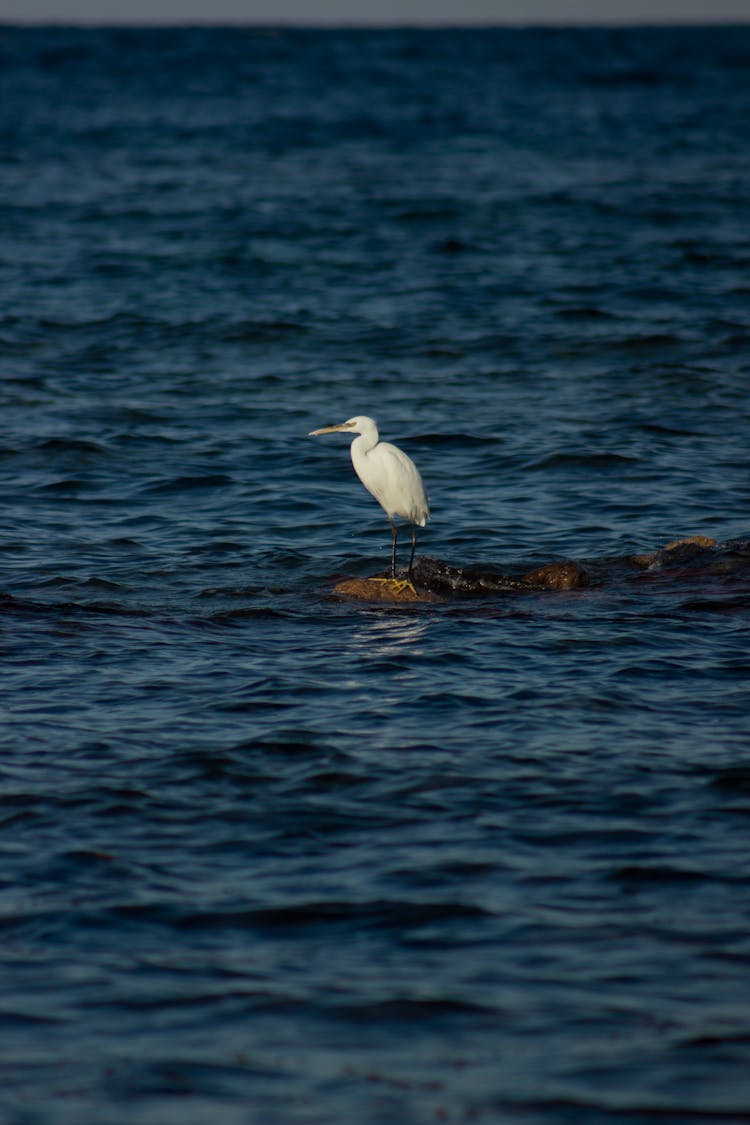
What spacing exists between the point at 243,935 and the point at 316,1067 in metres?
0.76

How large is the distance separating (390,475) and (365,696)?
2.67 meters

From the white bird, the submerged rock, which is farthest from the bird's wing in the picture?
the submerged rock

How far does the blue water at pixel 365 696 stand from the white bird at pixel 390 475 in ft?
1.68

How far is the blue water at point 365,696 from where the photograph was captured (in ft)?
14.6

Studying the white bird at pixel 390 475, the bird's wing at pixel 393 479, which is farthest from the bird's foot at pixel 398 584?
the bird's wing at pixel 393 479

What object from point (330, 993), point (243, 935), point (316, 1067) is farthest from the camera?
point (243, 935)

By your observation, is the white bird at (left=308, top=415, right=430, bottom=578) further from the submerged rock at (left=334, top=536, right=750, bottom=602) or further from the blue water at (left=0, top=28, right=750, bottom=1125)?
the blue water at (left=0, top=28, right=750, bottom=1125)

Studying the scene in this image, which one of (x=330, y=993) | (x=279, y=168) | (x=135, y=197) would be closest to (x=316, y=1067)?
(x=330, y=993)

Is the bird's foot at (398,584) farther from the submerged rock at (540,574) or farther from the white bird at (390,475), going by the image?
the white bird at (390,475)

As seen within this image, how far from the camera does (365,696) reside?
24.2ft

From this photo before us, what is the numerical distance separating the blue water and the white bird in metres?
0.51

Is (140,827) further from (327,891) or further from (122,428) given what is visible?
(122,428)

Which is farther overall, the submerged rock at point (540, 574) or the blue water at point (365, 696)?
the submerged rock at point (540, 574)

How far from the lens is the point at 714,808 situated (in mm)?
5969
